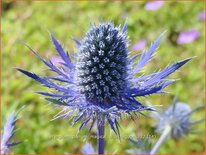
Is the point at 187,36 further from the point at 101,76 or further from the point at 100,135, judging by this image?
the point at 100,135

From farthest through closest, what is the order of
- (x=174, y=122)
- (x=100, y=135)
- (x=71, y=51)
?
(x=71, y=51), (x=174, y=122), (x=100, y=135)

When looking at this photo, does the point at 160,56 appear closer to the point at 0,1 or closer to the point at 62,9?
the point at 62,9

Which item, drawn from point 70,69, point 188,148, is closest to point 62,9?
point 188,148

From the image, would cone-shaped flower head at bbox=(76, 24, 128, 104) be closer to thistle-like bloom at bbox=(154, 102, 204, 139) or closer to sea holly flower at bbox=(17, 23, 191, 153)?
sea holly flower at bbox=(17, 23, 191, 153)

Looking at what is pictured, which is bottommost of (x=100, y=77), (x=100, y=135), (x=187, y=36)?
(x=100, y=135)

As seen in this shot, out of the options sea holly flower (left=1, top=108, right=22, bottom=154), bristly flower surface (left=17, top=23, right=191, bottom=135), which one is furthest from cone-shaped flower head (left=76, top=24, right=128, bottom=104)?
sea holly flower (left=1, top=108, right=22, bottom=154)

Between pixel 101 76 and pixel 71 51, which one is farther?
pixel 71 51

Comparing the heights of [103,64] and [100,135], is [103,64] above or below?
above

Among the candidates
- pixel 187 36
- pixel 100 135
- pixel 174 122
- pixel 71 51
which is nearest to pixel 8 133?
pixel 100 135
